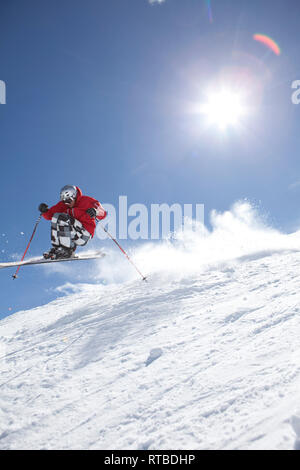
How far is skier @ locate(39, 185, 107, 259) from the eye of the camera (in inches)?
242

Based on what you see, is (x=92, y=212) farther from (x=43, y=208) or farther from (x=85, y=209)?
(x=43, y=208)

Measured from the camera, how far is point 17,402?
513cm

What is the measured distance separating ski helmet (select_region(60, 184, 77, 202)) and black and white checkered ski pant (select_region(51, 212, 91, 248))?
38cm

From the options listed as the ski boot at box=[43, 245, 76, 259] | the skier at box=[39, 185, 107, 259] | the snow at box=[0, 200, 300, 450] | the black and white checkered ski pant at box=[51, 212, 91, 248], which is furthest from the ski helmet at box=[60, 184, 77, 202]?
the snow at box=[0, 200, 300, 450]

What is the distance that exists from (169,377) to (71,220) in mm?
3936

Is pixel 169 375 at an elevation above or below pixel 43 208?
below

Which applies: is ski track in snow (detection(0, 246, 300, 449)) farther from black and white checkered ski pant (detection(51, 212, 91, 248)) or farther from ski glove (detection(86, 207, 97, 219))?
ski glove (detection(86, 207, 97, 219))

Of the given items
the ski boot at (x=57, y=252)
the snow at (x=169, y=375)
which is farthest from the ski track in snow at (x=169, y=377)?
the ski boot at (x=57, y=252)

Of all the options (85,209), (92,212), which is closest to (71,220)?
(85,209)

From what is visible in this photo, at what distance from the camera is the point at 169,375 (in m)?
4.67

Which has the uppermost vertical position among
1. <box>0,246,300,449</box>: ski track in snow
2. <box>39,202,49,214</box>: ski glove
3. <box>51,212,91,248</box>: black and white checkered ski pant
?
<box>39,202,49,214</box>: ski glove

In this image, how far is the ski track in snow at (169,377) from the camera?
326cm
